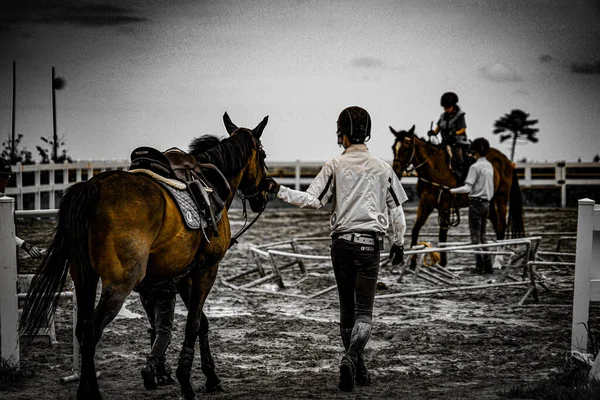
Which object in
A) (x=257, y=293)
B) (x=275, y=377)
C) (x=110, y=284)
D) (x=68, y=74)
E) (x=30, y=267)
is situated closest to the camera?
(x=110, y=284)

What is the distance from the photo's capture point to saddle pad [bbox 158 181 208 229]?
5.18 meters

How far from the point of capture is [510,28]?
82.1 ft

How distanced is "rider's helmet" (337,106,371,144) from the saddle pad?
1.19 m

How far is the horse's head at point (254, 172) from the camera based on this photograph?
619cm

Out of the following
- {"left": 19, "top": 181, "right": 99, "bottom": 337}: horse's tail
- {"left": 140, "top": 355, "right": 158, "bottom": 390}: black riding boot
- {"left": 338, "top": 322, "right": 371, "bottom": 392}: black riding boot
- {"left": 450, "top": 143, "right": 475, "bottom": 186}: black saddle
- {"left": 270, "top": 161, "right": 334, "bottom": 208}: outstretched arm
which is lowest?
{"left": 140, "top": 355, "right": 158, "bottom": 390}: black riding boot

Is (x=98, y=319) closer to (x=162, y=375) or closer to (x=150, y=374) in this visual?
(x=150, y=374)

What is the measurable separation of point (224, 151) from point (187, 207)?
0.88 meters

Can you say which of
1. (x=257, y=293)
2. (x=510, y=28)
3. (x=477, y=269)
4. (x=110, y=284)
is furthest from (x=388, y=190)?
(x=510, y=28)

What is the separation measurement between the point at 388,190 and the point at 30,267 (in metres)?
7.74

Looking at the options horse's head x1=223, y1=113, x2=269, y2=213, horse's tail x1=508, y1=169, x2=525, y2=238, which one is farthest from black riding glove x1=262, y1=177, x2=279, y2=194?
horse's tail x1=508, y1=169, x2=525, y2=238

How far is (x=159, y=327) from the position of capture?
19.0 ft

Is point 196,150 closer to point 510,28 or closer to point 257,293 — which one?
point 257,293

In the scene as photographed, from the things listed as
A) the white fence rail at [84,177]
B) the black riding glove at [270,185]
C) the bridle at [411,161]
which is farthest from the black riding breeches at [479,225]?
the white fence rail at [84,177]

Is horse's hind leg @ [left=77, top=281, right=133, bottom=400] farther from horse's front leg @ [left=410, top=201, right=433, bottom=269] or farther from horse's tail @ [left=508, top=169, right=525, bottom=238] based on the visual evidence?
horse's tail @ [left=508, top=169, right=525, bottom=238]
